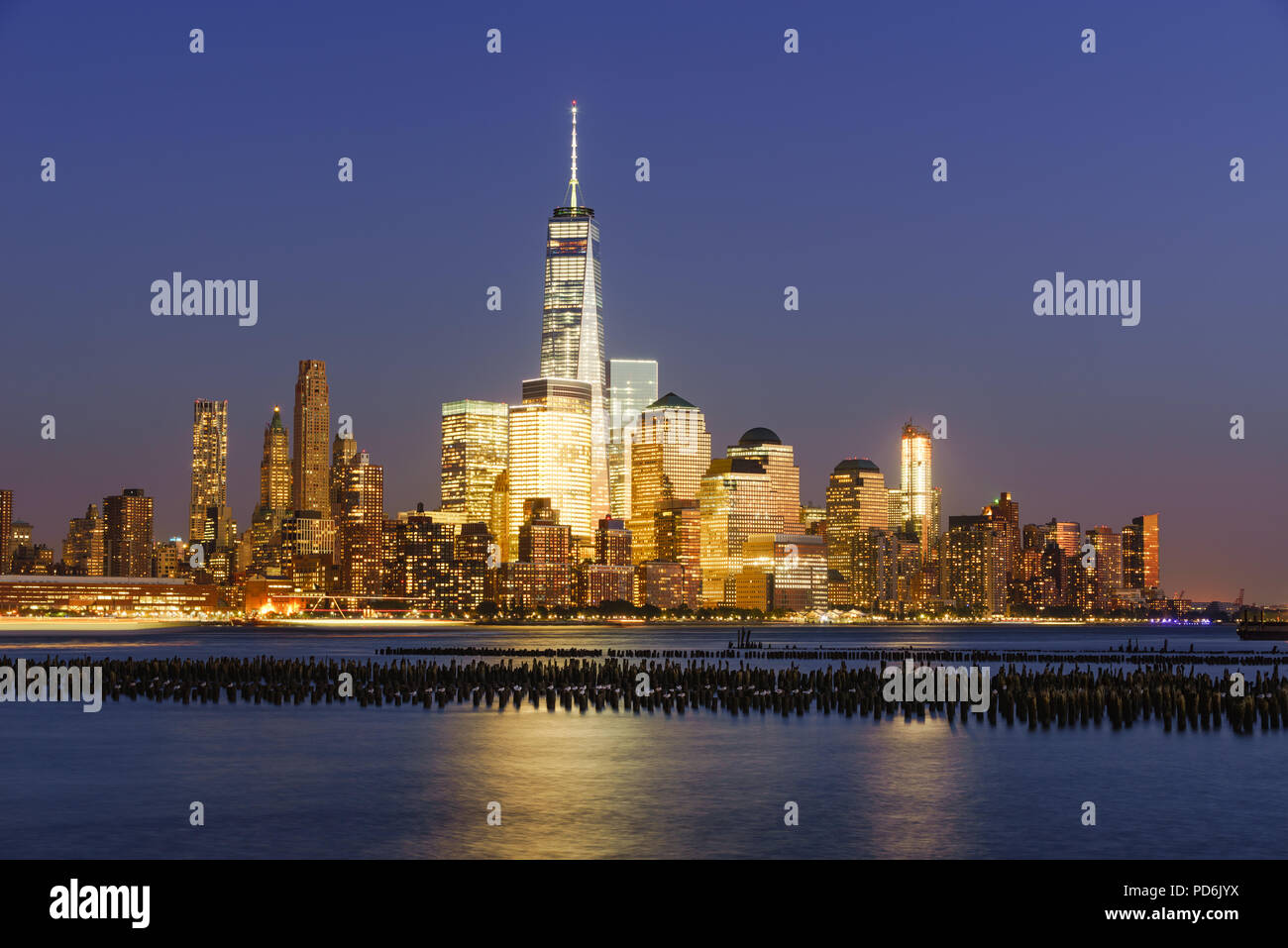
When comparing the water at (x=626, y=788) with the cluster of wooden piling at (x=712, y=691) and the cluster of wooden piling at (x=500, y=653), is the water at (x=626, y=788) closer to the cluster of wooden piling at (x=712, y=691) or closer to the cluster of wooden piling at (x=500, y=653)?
the cluster of wooden piling at (x=712, y=691)

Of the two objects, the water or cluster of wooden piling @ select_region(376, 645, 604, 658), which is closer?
the water

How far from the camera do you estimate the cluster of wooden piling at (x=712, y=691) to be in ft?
215

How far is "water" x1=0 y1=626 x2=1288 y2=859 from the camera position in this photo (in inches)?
1421

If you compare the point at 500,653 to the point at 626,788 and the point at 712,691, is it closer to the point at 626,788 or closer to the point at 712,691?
the point at 712,691

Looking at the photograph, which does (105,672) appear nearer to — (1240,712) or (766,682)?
(766,682)

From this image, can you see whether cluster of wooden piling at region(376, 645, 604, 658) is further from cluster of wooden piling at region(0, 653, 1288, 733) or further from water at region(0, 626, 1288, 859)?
water at region(0, 626, 1288, 859)

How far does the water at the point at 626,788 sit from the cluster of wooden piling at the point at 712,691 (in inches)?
111

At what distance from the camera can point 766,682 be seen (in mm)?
80562

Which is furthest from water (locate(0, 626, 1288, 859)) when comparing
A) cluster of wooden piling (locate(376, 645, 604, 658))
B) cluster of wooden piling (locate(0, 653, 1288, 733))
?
cluster of wooden piling (locate(376, 645, 604, 658))

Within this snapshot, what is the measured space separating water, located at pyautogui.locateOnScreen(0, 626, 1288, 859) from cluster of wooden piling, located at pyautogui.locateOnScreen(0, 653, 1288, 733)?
9.21ft

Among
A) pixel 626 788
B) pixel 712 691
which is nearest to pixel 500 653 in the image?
pixel 712 691

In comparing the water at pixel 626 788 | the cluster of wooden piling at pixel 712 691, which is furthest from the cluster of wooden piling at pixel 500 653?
the water at pixel 626 788
